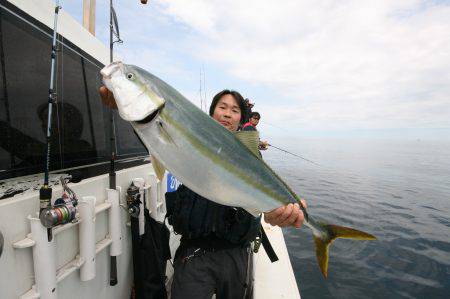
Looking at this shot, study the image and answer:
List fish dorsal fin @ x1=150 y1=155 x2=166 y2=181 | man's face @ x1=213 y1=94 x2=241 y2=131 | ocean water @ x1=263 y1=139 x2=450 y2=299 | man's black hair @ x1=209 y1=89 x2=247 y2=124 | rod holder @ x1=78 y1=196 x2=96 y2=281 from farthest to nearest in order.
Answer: ocean water @ x1=263 y1=139 x2=450 y2=299 < man's black hair @ x1=209 y1=89 x2=247 y2=124 < man's face @ x1=213 y1=94 x2=241 y2=131 < rod holder @ x1=78 y1=196 x2=96 y2=281 < fish dorsal fin @ x1=150 y1=155 x2=166 y2=181

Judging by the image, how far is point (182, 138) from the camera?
6.03 ft

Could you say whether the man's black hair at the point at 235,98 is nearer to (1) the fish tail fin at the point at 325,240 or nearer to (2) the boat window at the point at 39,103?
(2) the boat window at the point at 39,103

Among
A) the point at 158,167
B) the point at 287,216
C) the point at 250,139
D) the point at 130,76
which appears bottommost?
the point at 287,216

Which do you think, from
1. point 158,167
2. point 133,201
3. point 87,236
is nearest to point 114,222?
point 133,201

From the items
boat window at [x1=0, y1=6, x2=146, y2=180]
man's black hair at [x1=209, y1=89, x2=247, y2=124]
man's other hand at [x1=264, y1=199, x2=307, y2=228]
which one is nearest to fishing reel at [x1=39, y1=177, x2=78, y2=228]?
boat window at [x1=0, y1=6, x2=146, y2=180]

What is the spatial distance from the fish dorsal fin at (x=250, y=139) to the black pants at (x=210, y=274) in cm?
142

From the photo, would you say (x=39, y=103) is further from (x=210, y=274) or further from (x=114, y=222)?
(x=210, y=274)

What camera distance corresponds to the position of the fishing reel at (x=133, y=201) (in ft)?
10.8

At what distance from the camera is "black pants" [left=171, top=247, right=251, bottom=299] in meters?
2.93

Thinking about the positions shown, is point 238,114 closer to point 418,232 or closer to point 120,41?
point 120,41

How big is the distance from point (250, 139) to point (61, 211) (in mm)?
1514

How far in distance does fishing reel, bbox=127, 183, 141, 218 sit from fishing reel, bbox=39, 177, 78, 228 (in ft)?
3.16

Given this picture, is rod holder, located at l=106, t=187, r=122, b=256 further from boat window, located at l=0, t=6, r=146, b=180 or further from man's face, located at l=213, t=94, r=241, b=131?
man's face, located at l=213, t=94, r=241, b=131

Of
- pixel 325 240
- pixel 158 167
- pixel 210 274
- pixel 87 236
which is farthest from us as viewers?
pixel 210 274
